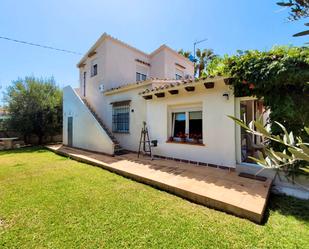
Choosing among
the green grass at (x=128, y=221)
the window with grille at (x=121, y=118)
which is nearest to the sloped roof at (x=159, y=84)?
the window with grille at (x=121, y=118)

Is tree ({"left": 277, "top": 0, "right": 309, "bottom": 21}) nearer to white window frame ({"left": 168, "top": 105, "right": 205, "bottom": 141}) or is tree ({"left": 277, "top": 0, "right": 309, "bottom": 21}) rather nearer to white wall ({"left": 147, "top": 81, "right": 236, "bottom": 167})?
white wall ({"left": 147, "top": 81, "right": 236, "bottom": 167})

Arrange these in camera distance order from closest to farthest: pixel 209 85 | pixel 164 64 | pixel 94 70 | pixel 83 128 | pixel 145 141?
pixel 209 85
pixel 145 141
pixel 83 128
pixel 94 70
pixel 164 64

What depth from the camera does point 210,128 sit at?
7652 millimetres

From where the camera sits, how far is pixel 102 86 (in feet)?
45.4

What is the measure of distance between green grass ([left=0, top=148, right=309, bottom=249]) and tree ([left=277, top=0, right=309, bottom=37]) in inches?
142

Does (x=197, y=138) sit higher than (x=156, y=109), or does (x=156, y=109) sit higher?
(x=156, y=109)

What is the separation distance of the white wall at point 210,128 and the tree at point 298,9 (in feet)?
20.1

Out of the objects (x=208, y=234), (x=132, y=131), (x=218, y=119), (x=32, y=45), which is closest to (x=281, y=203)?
(x=208, y=234)

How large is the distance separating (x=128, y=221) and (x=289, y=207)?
438cm

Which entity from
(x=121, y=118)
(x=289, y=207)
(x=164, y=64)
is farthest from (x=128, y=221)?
(x=164, y=64)

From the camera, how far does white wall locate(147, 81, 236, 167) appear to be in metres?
7.10

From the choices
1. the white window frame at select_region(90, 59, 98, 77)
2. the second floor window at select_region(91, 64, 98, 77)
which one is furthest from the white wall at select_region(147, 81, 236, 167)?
the white window frame at select_region(90, 59, 98, 77)

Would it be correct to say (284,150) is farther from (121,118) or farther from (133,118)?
(121,118)

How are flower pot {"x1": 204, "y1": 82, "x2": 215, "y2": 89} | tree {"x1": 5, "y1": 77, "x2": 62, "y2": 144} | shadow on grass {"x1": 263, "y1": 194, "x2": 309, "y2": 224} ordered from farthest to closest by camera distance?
tree {"x1": 5, "y1": 77, "x2": 62, "y2": 144} → flower pot {"x1": 204, "y1": 82, "x2": 215, "y2": 89} → shadow on grass {"x1": 263, "y1": 194, "x2": 309, "y2": 224}
